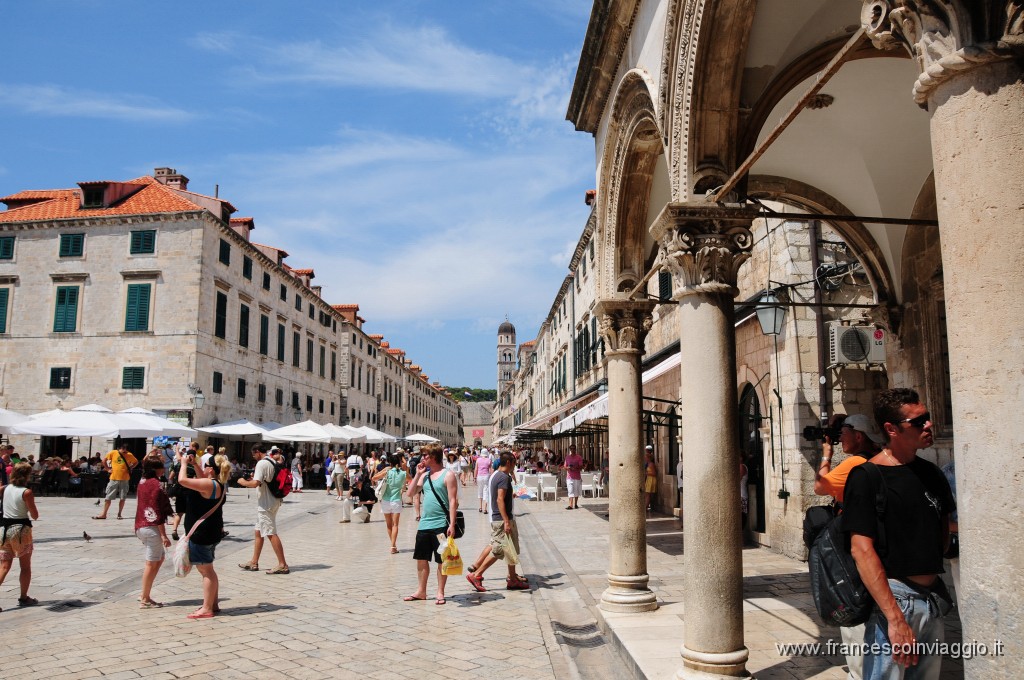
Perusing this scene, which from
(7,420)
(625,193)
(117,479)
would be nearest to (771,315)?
(625,193)

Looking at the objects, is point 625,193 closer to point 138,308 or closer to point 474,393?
point 138,308

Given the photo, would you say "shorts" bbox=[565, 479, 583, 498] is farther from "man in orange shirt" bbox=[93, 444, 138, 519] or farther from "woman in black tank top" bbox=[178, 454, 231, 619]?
"woman in black tank top" bbox=[178, 454, 231, 619]

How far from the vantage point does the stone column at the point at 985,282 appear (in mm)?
2305

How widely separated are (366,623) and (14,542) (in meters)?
3.99

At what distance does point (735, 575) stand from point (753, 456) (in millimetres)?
8138

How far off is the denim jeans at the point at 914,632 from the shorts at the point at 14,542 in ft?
27.0

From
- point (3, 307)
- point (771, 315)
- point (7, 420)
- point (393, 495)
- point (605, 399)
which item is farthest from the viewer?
point (3, 307)

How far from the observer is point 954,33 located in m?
2.55

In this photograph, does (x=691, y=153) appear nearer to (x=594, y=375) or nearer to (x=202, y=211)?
(x=594, y=375)

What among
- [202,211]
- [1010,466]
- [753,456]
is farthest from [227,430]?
[1010,466]

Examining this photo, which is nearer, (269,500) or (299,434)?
(269,500)

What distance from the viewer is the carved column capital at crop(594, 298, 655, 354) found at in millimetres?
7852

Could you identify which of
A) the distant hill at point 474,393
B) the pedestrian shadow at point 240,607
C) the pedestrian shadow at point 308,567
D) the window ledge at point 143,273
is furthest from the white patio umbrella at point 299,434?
the distant hill at point 474,393

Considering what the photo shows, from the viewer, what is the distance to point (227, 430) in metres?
26.3
